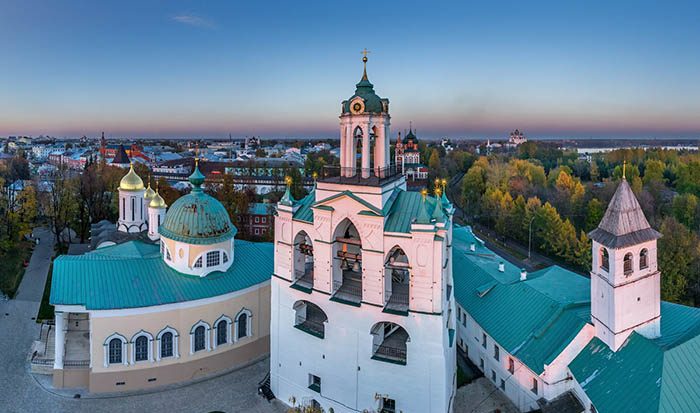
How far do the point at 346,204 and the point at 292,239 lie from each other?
2914mm

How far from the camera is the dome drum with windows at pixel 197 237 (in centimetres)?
2231

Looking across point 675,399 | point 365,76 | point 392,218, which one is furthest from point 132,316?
point 675,399

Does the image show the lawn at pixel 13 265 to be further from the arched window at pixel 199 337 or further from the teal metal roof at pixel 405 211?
the teal metal roof at pixel 405 211

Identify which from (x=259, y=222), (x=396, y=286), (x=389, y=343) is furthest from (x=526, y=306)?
(x=259, y=222)

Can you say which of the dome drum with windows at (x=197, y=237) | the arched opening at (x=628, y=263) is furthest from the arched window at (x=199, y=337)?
the arched opening at (x=628, y=263)

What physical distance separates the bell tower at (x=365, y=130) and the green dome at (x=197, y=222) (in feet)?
27.7

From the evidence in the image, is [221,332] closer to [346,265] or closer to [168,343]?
[168,343]

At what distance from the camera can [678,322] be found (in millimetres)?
17828

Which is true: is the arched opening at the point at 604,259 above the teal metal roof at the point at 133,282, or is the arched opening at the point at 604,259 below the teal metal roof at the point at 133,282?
above

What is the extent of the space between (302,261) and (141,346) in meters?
7.94

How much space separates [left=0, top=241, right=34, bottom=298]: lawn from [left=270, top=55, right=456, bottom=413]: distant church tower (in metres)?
23.2

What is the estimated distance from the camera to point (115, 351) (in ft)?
65.0

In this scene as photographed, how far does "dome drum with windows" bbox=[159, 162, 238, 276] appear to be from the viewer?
2231 cm

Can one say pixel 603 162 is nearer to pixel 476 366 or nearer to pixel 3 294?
pixel 476 366
